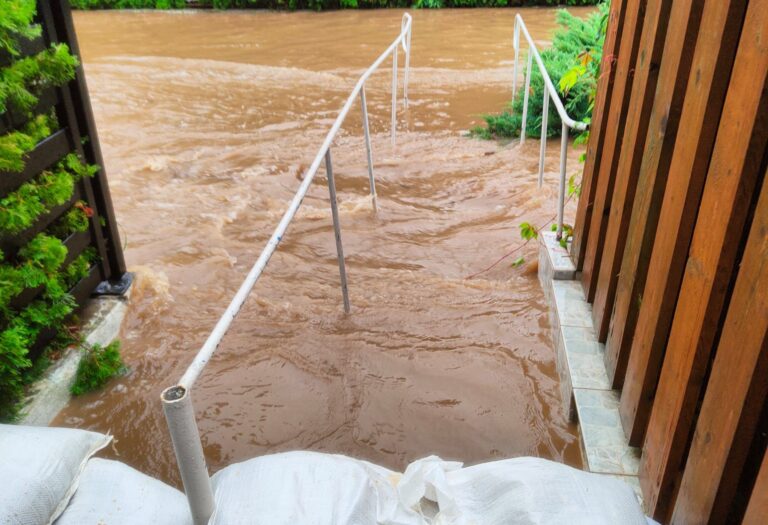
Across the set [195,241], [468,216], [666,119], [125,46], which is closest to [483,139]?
[468,216]

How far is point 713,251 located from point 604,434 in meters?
1.00

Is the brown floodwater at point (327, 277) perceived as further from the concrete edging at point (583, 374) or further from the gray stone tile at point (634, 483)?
the gray stone tile at point (634, 483)

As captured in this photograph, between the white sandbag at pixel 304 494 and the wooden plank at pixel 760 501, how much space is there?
2.73ft

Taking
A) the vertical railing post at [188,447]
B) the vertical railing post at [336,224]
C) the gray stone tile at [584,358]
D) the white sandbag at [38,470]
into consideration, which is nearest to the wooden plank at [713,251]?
the gray stone tile at [584,358]

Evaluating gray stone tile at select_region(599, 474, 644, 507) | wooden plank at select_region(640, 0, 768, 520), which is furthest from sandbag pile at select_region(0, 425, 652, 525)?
gray stone tile at select_region(599, 474, 644, 507)

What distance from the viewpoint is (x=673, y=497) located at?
6.54ft

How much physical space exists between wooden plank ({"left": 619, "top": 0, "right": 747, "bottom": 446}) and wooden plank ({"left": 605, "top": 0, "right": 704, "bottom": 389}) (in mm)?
80

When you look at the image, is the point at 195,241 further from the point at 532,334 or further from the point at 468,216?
the point at 532,334

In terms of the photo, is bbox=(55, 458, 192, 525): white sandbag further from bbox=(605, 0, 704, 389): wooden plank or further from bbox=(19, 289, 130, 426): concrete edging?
bbox=(605, 0, 704, 389): wooden plank

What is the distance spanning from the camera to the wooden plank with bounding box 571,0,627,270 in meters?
3.07

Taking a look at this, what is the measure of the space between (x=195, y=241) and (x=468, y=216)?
7.61 feet

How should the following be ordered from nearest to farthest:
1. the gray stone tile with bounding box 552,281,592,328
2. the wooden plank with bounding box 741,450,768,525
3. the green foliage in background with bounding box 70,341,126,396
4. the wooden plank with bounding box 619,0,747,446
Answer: the wooden plank with bounding box 741,450,768,525, the wooden plank with bounding box 619,0,747,446, the gray stone tile with bounding box 552,281,592,328, the green foliage in background with bounding box 70,341,126,396

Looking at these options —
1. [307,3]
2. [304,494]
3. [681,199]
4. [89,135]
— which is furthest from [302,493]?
[307,3]

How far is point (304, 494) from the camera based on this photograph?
1.75m
